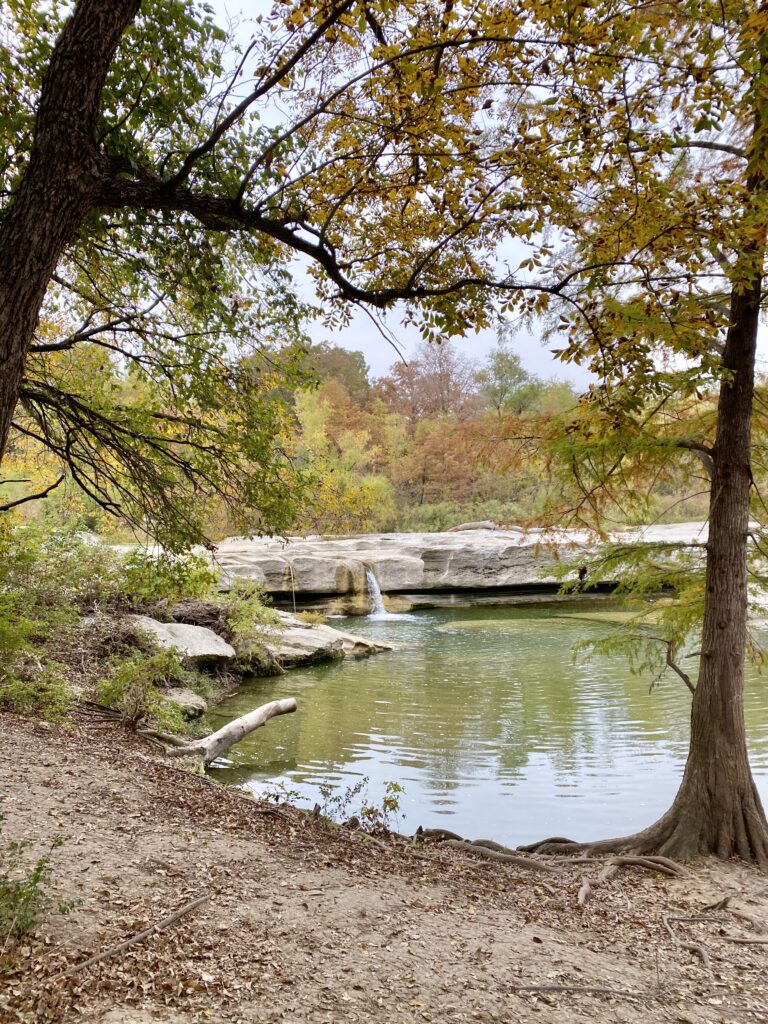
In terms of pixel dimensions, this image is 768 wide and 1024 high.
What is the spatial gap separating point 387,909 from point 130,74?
4.28 m

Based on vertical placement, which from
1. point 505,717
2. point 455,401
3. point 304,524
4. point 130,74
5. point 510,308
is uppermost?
point 455,401

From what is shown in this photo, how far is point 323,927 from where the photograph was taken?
10.9 ft

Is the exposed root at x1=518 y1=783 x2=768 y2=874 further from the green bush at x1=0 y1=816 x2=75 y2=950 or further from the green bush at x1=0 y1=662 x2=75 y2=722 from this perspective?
the green bush at x1=0 y1=662 x2=75 y2=722

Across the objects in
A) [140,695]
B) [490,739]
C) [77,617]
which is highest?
[77,617]

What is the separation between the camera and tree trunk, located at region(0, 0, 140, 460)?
2.35m

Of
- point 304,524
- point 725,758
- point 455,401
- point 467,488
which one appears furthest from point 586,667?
point 455,401

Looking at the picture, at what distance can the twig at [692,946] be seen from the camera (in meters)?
3.55

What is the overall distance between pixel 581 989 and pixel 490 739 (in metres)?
6.16

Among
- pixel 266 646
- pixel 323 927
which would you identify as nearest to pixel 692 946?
pixel 323 927

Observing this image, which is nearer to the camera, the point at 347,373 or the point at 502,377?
the point at 502,377

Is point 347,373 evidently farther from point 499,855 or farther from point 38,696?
point 499,855

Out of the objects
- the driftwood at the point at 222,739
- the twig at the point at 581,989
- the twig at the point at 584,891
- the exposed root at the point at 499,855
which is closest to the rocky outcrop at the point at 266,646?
the driftwood at the point at 222,739

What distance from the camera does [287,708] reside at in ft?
28.5

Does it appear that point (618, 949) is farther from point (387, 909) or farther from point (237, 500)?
point (237, 500)
